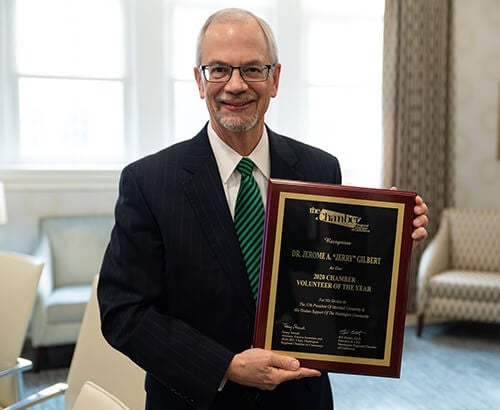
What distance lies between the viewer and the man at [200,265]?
4.17 feet

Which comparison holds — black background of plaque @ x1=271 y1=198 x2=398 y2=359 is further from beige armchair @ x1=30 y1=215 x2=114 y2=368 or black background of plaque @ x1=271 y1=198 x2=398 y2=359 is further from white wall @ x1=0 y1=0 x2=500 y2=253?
white wall @ x1=0 y1=0 x2=500 y2=253

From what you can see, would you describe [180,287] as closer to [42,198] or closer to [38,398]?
[38,398]

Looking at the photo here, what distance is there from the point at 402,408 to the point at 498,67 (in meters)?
3.46

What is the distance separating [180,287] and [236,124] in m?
0.39

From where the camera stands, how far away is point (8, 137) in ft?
15.5

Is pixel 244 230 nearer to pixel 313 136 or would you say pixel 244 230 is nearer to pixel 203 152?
pixel 203 152

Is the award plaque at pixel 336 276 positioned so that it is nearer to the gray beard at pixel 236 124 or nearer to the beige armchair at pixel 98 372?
the gray beard at pixel 236 124

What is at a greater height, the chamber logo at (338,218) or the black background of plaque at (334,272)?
the chamber logo at (338,218)

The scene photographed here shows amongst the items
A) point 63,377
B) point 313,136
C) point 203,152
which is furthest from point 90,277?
point 203,152

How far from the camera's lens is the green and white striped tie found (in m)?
1.36

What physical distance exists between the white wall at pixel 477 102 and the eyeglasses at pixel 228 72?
459 centimetres

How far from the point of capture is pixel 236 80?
1.33 metres

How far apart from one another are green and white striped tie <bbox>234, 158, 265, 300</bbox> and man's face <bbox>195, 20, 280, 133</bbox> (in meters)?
0.12

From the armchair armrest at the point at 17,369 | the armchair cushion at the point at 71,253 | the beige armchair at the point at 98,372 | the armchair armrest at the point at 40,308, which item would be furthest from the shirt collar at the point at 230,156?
the armchair cushion at the point at 71,253
